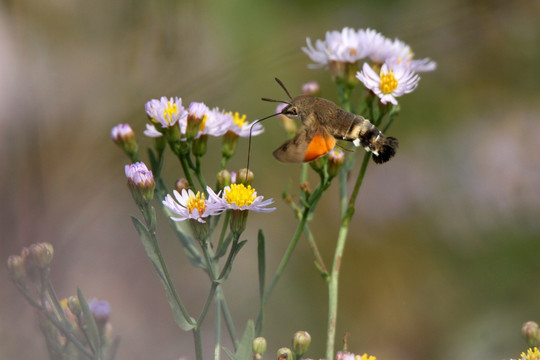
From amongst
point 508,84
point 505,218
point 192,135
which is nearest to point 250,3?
point 508,84

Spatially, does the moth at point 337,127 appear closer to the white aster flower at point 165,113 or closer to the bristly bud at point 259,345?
the white aster flower at point 165,113

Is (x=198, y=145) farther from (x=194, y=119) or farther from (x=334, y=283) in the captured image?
(x=334, y=283)

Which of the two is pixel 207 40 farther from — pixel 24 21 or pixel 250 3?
pixel 24 21

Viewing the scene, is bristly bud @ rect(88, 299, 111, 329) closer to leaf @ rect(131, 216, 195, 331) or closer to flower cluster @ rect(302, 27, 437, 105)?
leaf @ rect(131, 216, 195, 331)

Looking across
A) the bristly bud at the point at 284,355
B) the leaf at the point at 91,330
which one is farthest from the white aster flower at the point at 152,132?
the bristly bud at the point at 284,355

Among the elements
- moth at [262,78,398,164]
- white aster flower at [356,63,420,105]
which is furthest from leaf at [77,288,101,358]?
white aster flower at [356,63,420,105]

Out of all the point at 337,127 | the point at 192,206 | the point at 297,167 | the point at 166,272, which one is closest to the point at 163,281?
the point at 166,272
